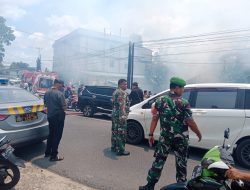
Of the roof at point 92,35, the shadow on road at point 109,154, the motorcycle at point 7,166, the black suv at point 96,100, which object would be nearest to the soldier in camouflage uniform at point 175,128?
the motorcycle at point 7,166

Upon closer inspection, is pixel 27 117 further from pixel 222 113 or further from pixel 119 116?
pixel 222 113

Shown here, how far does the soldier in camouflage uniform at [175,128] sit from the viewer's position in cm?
371

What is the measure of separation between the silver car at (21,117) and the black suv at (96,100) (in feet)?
19.5

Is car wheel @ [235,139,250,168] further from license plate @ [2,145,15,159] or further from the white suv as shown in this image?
license plate @ [2,145,15,159]

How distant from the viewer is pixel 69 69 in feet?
141

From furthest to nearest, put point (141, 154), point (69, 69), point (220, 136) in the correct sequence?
point (69, 69) → point (141, 154) → point (220, 136)

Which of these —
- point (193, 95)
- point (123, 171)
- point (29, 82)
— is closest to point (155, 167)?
point (123, 171)

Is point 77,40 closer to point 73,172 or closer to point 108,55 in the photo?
point 108,55

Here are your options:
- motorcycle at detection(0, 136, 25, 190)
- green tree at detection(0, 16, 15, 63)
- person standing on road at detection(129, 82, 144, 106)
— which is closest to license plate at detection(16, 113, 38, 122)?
motorcycle at detection(0, 136, 25, 190)

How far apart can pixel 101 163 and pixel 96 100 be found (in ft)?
23.2

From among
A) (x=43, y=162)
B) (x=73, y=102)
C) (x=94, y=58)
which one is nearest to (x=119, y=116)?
(x=43, y=162)

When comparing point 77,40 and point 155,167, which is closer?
point 155,167

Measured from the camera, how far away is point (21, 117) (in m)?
5.38

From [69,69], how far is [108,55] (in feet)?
37.9
